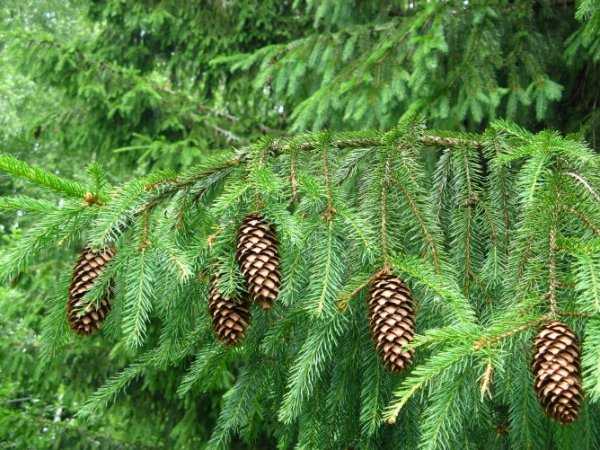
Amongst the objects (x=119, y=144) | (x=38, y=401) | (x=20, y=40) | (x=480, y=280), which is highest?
(x=480, y=280)

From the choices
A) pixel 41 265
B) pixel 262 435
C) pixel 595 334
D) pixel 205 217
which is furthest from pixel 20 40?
pixel 595 334

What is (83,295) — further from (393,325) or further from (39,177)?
(393,325)

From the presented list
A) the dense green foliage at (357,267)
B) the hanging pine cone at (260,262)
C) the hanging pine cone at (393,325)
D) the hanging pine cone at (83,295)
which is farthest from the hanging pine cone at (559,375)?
the hanging pine cone at (83,295)

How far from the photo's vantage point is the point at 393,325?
1.63 metres

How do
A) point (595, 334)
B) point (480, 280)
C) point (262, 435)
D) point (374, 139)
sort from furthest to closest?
1. point (262, 435)
2. point (374, 139)
3. point (480, 280)
4. point (595, 334)

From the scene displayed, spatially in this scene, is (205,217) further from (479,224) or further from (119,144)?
(119,144)

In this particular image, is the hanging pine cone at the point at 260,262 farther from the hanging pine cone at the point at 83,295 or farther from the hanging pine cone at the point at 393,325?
the hanging pine cone at the point at 83,295

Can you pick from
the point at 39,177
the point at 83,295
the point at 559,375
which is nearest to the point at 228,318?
the point at 83,295

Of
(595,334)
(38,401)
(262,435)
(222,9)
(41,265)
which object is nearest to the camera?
(595,334)

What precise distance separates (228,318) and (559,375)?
0.72 m

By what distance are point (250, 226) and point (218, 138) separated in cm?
450

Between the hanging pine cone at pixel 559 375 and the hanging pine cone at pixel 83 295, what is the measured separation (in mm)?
1014

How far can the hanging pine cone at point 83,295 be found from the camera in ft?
6.08

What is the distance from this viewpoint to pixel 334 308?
1.74m
